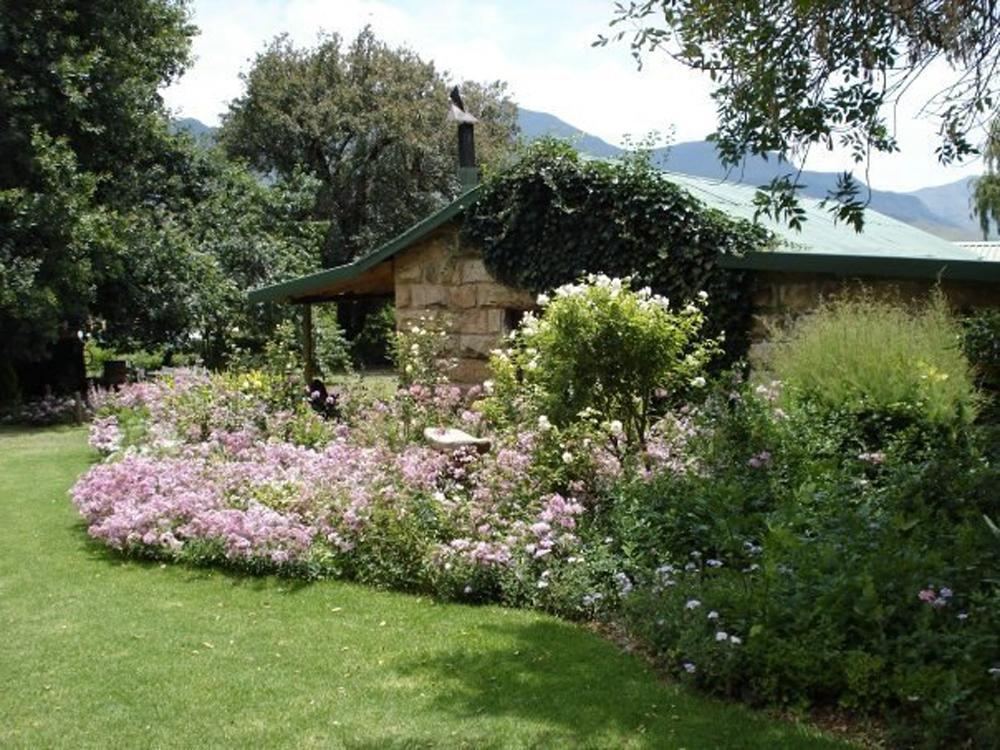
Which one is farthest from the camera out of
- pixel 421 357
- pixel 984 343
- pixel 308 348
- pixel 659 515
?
pixel 308 348

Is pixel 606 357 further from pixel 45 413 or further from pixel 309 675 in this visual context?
pixel 45 413

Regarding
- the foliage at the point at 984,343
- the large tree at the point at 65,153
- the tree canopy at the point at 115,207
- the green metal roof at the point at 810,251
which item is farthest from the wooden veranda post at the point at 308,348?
the foliage at the point at 984,343

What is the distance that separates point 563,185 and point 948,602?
24.9ft

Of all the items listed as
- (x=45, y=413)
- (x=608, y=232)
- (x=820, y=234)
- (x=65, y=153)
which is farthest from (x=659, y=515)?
(x=65, y=153)

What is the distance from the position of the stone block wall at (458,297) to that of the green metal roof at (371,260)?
0.26m

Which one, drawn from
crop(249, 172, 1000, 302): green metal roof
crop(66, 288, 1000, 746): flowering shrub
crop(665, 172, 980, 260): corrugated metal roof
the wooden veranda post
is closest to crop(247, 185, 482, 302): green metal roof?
crop(249, 172, 1000, 302): green metal roof

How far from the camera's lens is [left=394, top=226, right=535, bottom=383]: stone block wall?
1227 cm

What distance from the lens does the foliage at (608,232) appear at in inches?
401

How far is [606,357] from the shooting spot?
331 inches

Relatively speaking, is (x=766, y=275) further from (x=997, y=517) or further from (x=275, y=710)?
(x=275, y=710)

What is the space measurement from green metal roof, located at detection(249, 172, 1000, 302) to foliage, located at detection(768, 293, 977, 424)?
0.37 metres

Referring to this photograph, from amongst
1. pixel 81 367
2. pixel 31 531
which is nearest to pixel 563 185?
pixel 31 531

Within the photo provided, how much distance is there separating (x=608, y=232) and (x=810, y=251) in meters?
2.15

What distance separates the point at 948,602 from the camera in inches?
188
